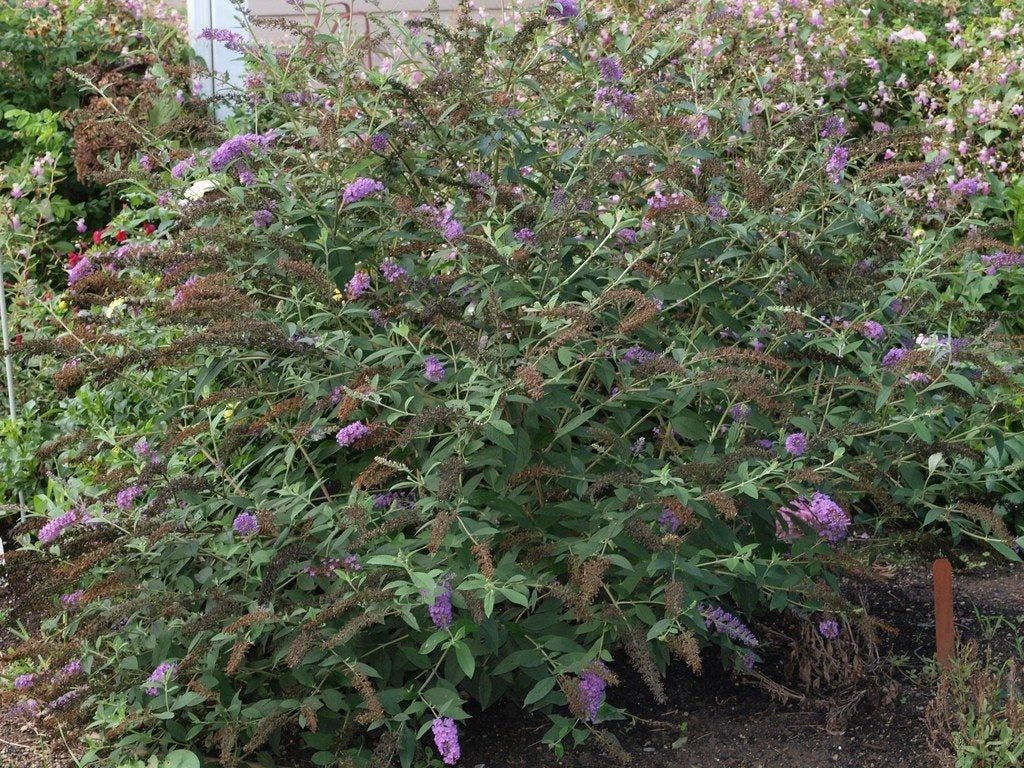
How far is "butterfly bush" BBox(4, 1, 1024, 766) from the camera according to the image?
2.99 m

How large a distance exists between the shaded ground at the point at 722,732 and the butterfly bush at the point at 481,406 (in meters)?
0.11

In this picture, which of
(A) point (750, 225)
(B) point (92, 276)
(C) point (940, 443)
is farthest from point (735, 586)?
(B) point (92, 276)

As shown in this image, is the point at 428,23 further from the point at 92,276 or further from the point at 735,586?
the point at 735,586

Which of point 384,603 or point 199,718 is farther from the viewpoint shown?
point 199,718

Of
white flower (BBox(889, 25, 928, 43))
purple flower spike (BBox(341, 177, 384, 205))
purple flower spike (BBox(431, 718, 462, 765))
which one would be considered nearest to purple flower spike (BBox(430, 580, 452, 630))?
purple flower spike (BBox(431, 718, 462, 765))

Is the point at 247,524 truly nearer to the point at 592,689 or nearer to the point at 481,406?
the point at 481,406

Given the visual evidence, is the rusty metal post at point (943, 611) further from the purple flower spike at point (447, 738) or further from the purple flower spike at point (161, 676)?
the purple flower spike at point (161, 676)

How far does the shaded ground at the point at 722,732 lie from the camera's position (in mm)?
3244

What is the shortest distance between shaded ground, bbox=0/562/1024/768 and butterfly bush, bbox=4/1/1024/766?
110mm

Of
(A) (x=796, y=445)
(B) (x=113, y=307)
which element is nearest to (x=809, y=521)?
(A) (x=796, y=445)

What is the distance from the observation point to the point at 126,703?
3.13 m

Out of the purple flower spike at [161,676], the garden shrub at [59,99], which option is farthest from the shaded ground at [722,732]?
the garden shrub at [59,99]

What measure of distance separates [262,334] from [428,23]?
1.17m

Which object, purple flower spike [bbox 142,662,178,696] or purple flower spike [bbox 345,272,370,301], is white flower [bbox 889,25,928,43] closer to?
purple flower spike [bbox 345,272,370,301]
